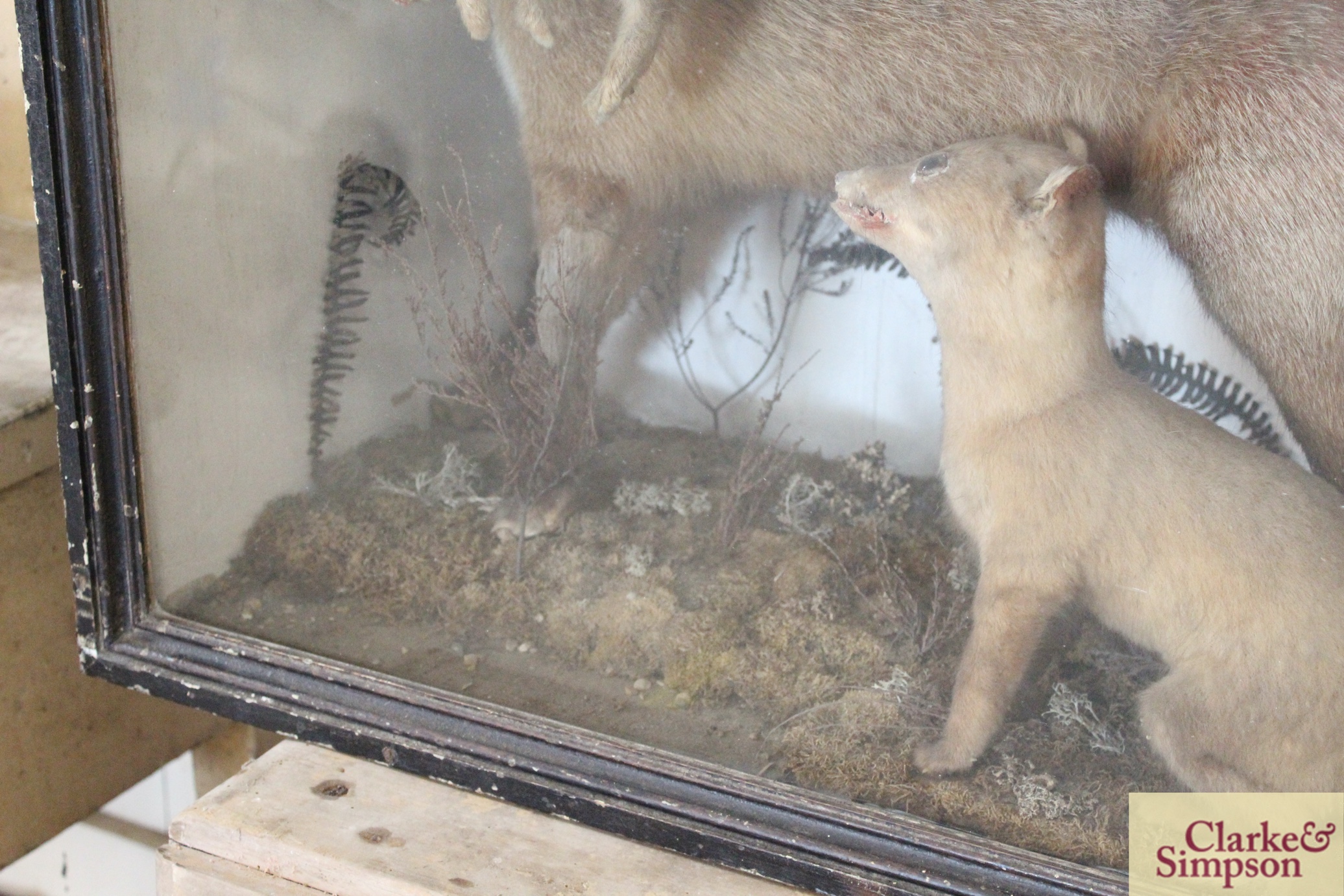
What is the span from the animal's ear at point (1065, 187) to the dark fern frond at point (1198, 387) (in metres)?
0.11

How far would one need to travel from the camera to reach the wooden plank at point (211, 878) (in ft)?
3.54

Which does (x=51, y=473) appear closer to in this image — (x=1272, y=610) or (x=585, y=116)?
(x=585, y=116)

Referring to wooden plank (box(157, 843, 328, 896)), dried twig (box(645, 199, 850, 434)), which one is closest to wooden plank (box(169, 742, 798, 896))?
wooden plank (box(157, 843, 328, 896))

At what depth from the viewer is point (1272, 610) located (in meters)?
0.80

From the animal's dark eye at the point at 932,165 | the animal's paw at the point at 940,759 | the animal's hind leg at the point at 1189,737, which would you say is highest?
the animal's dark eye at the point at 932,165

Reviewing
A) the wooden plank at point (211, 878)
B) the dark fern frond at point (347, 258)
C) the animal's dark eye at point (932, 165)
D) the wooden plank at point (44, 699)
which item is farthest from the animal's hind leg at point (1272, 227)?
the wooden plank at point (44, 699)

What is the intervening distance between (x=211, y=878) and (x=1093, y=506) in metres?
0.86

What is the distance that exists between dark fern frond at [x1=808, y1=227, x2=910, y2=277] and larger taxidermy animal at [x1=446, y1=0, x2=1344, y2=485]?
46 millimetres

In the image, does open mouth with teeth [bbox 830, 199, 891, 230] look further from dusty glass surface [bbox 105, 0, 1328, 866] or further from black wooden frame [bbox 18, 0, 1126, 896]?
black wooden frame [bbox 18, 0, 1126, 896]

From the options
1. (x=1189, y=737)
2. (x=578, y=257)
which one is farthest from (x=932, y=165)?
(x=1189, y=737)

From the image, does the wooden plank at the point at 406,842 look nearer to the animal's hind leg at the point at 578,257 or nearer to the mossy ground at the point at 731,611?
the mossy ground at the point at 731,611

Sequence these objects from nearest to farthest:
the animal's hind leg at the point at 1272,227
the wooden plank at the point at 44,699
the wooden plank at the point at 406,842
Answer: the animal's hind leg at the point at 1272,227, the wooden plank at the point at 406,842, the wooden plank at the point at 44,699

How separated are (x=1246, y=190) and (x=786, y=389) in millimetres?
379

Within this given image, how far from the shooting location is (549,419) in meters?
1.07
